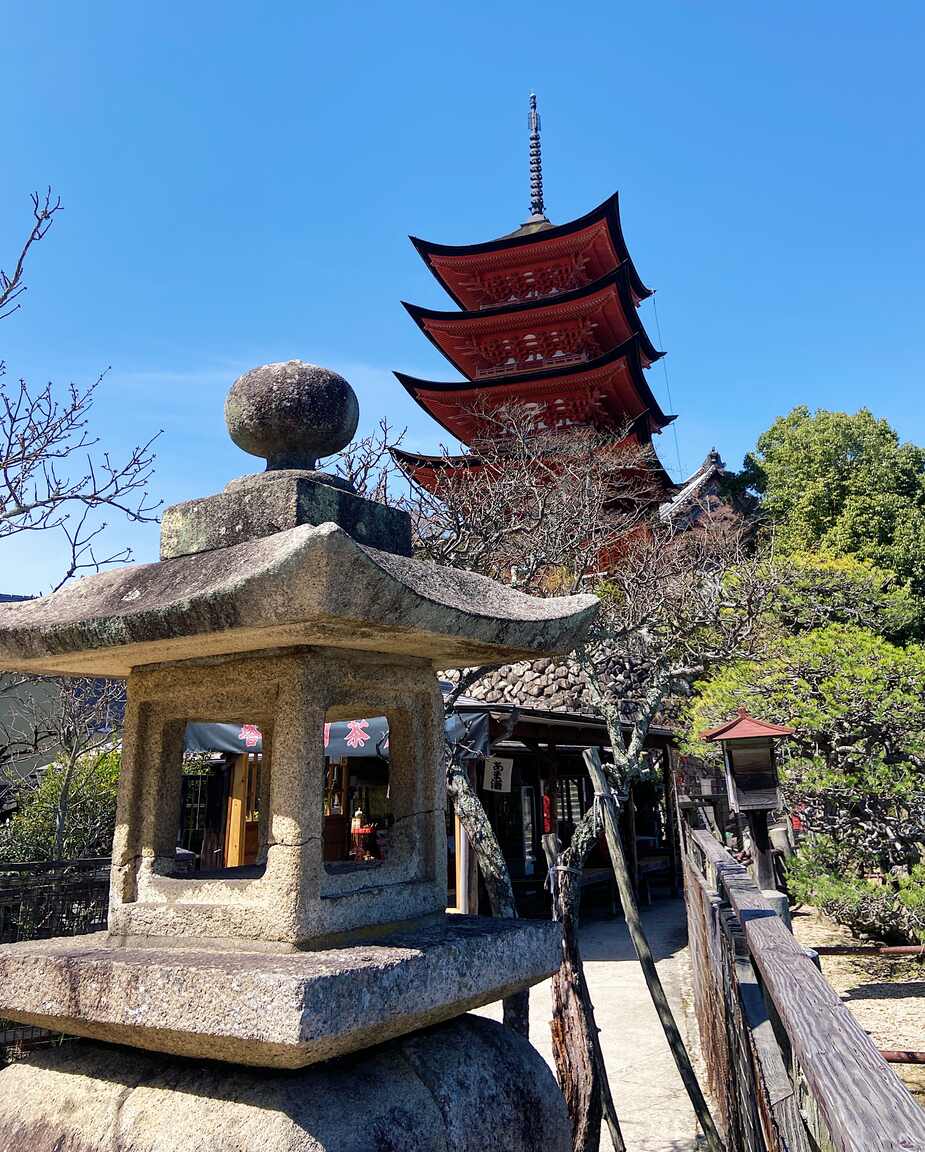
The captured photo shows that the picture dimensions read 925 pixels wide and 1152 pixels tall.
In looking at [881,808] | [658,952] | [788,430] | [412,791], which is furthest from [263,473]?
[788,430]

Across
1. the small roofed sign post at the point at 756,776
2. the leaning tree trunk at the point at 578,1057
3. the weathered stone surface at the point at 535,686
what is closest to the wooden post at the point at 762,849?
the small roofed sign post at the point at 756,776

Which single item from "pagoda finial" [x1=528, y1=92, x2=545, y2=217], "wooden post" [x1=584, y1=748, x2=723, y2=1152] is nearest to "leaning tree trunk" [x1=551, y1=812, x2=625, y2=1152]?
"wooden post" [x1=584, y1=748, x2=723, y2=1152]

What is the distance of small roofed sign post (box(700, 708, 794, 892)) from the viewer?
5.02m

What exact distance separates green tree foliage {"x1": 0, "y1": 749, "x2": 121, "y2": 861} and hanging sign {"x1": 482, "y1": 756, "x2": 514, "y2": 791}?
4212 millimetres

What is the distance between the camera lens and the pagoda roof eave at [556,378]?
1816 cm

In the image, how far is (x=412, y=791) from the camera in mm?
2369

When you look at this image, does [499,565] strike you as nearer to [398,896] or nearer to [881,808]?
[881,808]

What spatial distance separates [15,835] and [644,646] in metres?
7.89

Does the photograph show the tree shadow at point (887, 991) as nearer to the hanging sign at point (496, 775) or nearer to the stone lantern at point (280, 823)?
the hanging sign at point (496, 775)

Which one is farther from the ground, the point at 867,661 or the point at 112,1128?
the point at 867,661

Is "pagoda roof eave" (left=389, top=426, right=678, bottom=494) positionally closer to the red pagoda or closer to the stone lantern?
the red pagoda

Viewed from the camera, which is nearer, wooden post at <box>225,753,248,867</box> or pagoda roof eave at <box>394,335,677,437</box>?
wooden post at <box>225,753,248,867</box>

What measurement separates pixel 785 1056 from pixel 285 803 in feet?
5.38

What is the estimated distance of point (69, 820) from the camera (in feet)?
24.5
